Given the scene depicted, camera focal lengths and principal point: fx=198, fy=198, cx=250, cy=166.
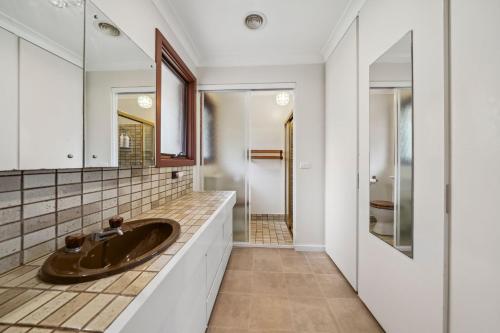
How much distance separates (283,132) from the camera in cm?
422

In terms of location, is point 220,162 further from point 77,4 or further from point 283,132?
point 77,4

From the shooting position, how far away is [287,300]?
175 cm

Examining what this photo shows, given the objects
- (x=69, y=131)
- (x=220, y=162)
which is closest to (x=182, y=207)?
(x=69, y=131)

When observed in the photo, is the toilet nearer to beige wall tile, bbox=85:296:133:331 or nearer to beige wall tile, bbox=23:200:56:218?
beige wall tile, bbox=85:296:133:331

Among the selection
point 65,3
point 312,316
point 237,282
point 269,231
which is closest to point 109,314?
point 65,3

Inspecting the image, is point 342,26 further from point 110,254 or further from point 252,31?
point 110,254

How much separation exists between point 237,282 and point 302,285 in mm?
651

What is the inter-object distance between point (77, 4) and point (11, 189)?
34.2 inches

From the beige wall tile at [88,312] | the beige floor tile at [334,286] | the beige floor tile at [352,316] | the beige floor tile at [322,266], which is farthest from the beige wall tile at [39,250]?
the beige floor tile at [322,266]

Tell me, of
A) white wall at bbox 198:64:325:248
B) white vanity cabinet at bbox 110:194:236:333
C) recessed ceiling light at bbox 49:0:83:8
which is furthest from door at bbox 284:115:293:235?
recessed ceiling light at bbox 49:0:83:8

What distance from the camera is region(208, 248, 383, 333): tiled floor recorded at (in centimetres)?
148

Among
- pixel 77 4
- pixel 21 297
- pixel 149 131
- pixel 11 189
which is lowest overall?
pixel 21 297

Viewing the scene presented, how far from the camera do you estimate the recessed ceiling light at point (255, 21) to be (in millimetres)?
1956

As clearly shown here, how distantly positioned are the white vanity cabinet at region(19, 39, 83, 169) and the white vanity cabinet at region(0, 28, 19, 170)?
0.02 metres
